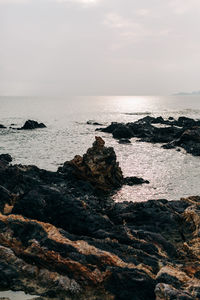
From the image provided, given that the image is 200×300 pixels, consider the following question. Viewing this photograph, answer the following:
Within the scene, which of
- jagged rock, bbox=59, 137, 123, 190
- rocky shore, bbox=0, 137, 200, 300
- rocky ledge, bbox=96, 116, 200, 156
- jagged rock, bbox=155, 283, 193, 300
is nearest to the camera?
jagged rock, bbox=155, 283, 193, 300

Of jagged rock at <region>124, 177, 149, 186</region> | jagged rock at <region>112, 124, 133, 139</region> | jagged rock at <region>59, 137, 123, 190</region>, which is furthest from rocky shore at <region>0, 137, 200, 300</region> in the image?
jagged rock at <region>112, 124, 133, 139</region>

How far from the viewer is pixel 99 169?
26.2 metres

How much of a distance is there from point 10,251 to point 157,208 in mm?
7924

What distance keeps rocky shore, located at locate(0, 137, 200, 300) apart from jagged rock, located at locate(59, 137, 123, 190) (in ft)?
34.8

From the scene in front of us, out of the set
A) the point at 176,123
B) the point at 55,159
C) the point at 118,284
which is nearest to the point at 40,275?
the point at 118,284

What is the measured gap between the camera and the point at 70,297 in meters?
8.10

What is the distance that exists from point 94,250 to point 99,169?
16858 mm

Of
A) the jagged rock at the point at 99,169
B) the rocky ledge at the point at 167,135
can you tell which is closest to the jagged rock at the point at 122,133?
the rocky ledge at the point at 167,135

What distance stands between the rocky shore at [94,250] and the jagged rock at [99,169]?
34.8 ft

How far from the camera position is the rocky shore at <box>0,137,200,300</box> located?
27.1 ft

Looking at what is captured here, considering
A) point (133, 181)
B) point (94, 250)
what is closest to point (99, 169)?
point (133, 181)

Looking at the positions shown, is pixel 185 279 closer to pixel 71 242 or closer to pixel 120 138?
pixel 71 242

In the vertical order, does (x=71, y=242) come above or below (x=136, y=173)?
above

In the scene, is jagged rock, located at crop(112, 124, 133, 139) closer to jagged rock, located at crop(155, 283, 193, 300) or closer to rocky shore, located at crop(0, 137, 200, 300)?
rocky shore, located at crop(0, 137, 200, 300)
